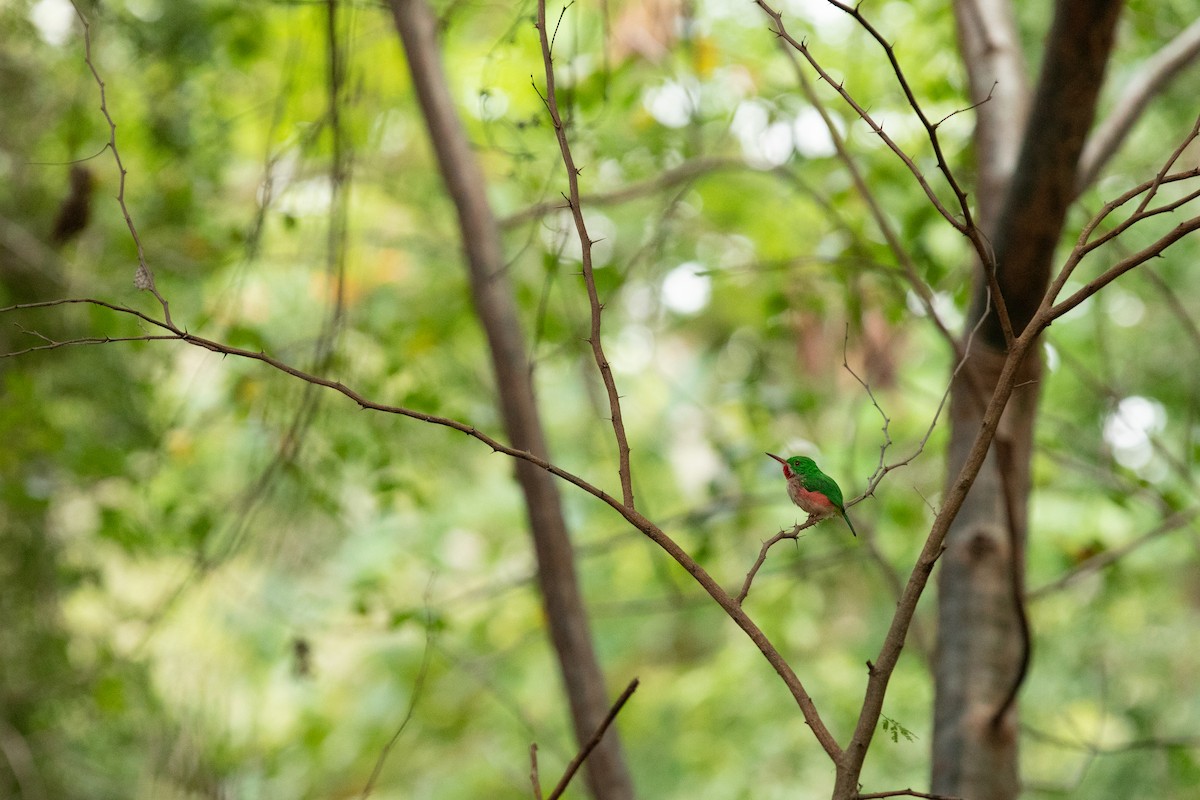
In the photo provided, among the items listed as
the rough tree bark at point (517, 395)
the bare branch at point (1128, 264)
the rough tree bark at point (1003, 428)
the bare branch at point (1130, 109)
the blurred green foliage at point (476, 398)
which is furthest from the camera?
the blurred green foliage at point (476, 398)

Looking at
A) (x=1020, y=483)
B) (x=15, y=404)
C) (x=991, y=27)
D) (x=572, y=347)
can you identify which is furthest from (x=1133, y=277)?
(x=15, y=404)

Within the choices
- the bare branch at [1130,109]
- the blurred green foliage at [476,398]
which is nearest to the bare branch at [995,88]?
the bare branch at [1130,109]

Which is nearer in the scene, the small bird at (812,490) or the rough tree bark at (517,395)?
the small bird at (812,490)

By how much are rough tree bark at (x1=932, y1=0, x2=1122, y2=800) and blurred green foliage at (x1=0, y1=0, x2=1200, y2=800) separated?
23cm

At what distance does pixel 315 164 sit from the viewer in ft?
12.8

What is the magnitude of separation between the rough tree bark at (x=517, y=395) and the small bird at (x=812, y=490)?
1.15 metres

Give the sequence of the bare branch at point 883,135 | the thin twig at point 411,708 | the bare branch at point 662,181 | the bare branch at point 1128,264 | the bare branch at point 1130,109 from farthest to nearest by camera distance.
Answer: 1. the bare branch at point 662,181
2. the bare branch at point 1130,109
3. the thin twig at point 411,708
4. the bare branch at point 883,135
5. the bare branch at point 1128,264

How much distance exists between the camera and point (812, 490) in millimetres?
1056

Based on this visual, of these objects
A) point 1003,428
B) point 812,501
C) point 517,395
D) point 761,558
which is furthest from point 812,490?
point 517,395

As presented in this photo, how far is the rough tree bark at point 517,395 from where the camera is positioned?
2.23 meters

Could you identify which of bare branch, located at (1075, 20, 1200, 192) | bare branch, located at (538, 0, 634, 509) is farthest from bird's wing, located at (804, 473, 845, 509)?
bare branch, located at (1075, 20, 1200, 192)

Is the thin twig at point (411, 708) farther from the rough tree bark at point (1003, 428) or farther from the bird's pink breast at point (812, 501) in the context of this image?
the rough tree bark at point (1003, 428)

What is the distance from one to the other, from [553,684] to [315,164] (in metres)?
3.44

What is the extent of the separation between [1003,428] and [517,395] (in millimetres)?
1052
